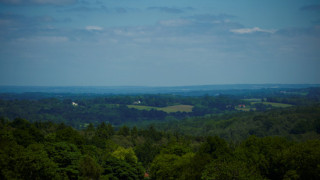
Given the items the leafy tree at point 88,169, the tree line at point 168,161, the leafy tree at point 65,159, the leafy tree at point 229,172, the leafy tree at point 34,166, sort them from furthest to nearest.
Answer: the leafy tree at point 65,159, the leafy tree at point 88,169, the leafy tree at point 34,166, the tree line at point 168,161, the leafy tree at point 229,172

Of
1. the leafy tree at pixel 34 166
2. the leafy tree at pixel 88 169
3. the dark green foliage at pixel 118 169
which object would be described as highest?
the leafy tree at pixel 34 166

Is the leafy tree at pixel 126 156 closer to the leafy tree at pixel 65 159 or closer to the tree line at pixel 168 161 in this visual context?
the tree line at pixel 168 161

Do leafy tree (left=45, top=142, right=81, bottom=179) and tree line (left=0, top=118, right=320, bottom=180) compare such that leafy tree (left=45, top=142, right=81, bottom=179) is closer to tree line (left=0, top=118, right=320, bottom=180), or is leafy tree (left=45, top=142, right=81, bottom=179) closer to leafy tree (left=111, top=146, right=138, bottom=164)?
tree line (left=0, top=118, right=320, bottom=180)

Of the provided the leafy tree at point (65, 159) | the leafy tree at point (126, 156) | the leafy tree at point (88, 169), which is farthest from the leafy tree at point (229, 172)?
the leafy tree at point (126, 156)

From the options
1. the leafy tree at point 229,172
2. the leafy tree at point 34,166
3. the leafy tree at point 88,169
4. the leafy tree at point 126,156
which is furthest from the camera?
the leafy tree at point 126,156

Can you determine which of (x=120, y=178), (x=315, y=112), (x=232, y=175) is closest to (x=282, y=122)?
(x=315, y=112)

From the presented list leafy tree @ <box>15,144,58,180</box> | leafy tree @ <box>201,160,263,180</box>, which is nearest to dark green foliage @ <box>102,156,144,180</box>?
leafy tree @ <box>15,144,58,180</box>

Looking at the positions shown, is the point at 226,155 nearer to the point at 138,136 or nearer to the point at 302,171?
the point at 302,171

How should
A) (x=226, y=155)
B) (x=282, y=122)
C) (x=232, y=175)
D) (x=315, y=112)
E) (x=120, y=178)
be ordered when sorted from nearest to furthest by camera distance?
(x=232, y=175) → (x=226, y=155) → (x=120, y=178) → (x=282, y=122) → (x=315, y=112)

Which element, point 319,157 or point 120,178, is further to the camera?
point 120,178

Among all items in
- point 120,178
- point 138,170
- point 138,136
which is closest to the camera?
point 120,178

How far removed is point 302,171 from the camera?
5341 centimetres

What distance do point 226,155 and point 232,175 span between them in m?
17.4

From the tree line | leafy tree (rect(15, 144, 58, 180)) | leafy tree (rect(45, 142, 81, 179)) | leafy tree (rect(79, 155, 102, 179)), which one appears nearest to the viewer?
the tree line
